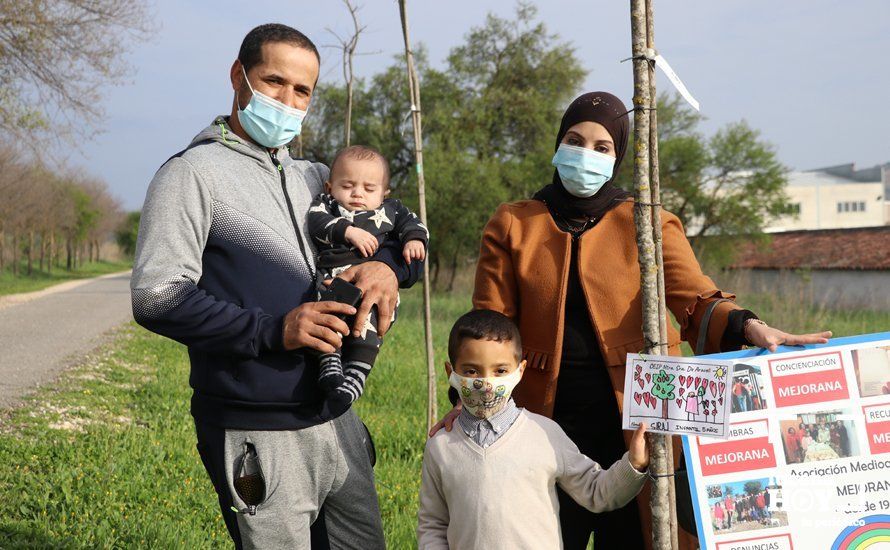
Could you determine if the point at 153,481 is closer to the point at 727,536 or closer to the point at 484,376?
the point at 484,376

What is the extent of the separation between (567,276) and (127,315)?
1803 cm

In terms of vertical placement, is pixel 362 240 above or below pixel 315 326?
above

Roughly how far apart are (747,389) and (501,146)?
33.9 metres

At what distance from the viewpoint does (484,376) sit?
2258 mm

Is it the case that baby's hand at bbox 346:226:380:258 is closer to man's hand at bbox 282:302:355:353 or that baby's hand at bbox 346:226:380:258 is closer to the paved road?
man's hand at bbox 282:302:355:353

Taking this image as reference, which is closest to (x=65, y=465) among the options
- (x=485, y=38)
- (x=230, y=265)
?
(x=230, y=265)

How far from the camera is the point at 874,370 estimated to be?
208 cm

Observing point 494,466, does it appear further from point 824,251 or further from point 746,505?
point 824,251

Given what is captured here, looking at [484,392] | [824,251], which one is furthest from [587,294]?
[824,251]

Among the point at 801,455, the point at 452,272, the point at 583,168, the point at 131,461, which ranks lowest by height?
the point at 131,461

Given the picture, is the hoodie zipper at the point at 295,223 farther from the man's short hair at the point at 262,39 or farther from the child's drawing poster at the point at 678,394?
the child's drawing poster at the point at 678,394

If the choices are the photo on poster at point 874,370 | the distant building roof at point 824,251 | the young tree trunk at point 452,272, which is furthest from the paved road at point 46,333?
the distant building roof at point 824,251

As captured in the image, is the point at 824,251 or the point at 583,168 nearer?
the point at 583,168

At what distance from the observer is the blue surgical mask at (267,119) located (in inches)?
86.4
